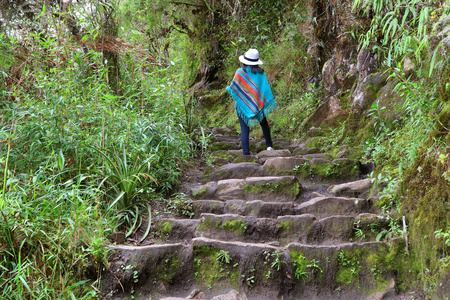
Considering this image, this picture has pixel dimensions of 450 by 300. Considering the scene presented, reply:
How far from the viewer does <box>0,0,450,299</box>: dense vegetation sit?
8.32 ft

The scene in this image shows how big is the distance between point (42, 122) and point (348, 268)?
3.03 m

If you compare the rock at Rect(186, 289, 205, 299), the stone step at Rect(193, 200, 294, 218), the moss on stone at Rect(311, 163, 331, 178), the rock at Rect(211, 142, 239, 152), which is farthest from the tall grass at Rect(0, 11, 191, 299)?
the moss on stone at Rect(311, 163, 331, 178)

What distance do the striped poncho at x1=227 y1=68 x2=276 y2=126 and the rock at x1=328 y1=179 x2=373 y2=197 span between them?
2058 mm

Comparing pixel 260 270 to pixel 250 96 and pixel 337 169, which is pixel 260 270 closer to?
pixel 337 169

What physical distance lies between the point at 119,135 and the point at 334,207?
93.8 inches

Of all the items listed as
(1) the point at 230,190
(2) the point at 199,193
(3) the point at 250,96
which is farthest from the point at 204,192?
(3) the point at 250,96

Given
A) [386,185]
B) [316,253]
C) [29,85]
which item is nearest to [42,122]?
[29,85]

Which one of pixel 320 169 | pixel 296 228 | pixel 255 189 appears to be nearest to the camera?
pixel 296 228

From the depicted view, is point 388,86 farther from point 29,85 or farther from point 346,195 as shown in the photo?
point 29,85

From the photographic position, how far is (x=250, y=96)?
540 centimetres

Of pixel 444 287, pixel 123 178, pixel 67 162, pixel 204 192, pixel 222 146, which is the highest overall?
pixel 67 162

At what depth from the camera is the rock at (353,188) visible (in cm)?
354

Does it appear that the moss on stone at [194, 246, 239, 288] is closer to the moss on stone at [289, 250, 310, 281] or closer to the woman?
the moss on stone at [289, 250, 310, 281]

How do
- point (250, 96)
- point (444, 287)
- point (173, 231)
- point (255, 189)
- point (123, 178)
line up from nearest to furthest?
1. point (444, 287)
2. point (173, 231)
3. point (123, 178)
4. point (255, 189)
5. point (250, 96)
